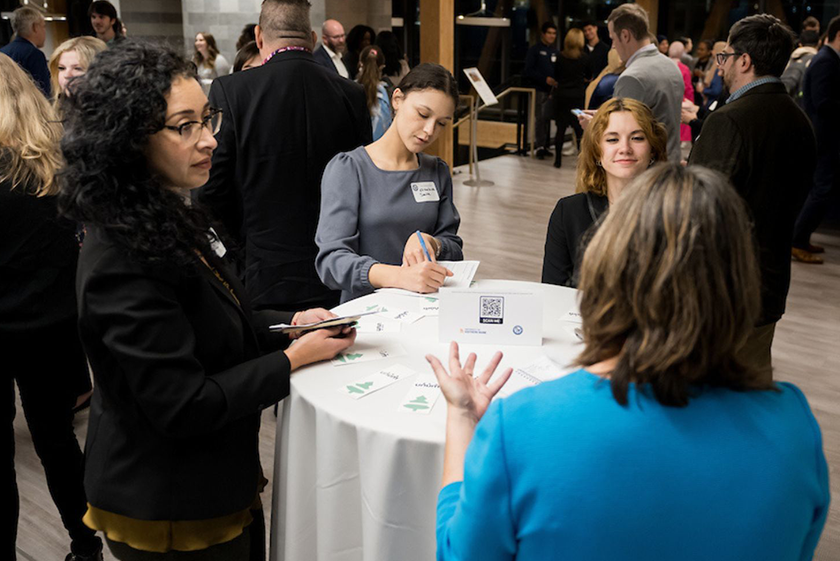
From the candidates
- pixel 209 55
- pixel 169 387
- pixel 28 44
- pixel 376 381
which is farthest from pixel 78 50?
pixel 209 55

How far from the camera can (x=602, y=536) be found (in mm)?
897

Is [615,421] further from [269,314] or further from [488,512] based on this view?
[269,314]

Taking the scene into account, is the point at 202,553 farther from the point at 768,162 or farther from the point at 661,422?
the point at 768,162

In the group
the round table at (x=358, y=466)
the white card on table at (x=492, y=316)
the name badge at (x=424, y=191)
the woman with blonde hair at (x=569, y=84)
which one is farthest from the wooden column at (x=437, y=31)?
the round table at (x=358, y=466)

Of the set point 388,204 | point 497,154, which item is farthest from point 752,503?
point 497,154

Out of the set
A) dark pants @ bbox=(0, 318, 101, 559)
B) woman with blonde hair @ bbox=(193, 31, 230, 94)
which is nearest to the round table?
dark pants @ bbox=(0, 318, 101, 559)

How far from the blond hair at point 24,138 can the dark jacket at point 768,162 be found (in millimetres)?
2413

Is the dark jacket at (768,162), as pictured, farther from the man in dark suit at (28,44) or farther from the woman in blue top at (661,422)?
the man in dark suit at (28,44)

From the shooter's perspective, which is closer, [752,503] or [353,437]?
[752,503]

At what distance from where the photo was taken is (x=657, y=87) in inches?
177

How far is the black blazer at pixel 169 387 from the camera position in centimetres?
134

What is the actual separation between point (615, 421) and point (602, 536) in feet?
0.46

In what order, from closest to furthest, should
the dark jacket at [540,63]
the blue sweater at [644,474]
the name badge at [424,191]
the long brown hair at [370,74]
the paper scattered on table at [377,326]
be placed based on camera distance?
the blue sweater at [644,474] → the paper scattered on table at [377,326] → the name badge at [424,191] → the long brown hair at [370,74] → the dark jacket at [540,63]

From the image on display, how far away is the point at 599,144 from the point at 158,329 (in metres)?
1.88
